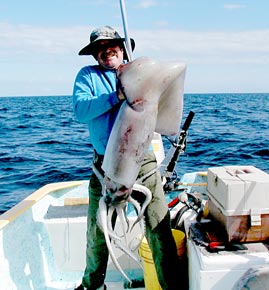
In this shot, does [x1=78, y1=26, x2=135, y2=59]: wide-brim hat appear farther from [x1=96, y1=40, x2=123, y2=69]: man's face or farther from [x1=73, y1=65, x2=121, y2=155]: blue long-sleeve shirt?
[x1=73, y1=65, x2=121, y2=155]: blue long-sleeve shirt

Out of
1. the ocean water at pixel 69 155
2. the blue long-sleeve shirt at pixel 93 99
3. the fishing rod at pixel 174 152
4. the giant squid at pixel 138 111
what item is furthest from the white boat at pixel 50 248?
the ocean water at pixel 69 155

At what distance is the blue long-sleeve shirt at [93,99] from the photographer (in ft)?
11.1

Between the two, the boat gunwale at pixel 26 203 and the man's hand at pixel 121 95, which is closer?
the man's hand at pixel 121 95

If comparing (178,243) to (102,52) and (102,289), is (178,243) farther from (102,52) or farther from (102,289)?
(102,52)

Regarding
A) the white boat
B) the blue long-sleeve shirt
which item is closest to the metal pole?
the blue long-sleeve shirt

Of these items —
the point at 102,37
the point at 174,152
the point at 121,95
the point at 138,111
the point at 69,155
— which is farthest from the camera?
the point at 69,155

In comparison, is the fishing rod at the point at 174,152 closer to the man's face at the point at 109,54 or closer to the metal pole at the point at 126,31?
the man's face at the point at 109,54

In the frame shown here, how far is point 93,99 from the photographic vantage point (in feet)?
10.8

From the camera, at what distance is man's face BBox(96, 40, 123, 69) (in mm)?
3562

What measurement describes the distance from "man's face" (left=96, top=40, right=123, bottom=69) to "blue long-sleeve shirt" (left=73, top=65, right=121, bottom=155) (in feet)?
0.25

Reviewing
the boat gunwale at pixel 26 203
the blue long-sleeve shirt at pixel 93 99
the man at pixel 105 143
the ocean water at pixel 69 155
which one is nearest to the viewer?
the blue long-sleeve shirt at pixel 93 99

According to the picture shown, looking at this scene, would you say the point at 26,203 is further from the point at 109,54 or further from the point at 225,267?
the point at 225,267

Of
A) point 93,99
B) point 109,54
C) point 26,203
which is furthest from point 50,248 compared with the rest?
point 109,54

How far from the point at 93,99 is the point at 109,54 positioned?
53 centimetres
